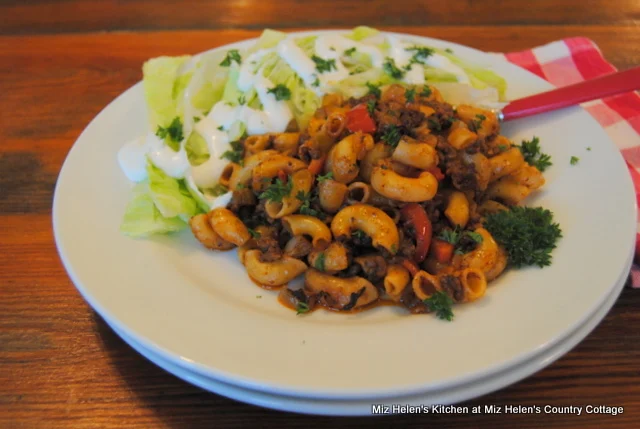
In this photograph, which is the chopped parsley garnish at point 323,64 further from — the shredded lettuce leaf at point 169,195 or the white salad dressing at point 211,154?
the shredded lettuce leaf at point 169,195

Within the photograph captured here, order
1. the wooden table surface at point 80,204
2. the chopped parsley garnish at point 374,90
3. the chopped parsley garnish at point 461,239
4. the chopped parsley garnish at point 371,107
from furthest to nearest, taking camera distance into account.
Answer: the chopped parsley garnish at point 374,90 < the chopped parsley garnish at point 371,107 < the chopped parsley garnish at point 461,239 < the wooden table surface at point 80,204

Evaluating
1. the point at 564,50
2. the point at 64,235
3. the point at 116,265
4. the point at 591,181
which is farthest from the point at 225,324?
the point at 564,50

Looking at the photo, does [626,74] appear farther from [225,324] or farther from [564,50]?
[225,324]

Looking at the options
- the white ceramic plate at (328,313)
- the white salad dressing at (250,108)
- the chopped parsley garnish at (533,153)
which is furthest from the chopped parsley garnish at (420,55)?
the white ceramic plate at (328,313)

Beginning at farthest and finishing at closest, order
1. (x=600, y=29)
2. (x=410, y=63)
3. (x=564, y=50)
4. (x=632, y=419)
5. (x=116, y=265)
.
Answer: (x=600, y=29)
(x=564, y=50)
(x=410, y=63)
(x=116, y=265)
(x=632, y=419)

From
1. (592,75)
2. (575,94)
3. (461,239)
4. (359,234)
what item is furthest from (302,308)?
(592,75)

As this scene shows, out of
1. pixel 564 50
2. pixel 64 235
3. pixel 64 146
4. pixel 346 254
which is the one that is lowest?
pixel 64 146
